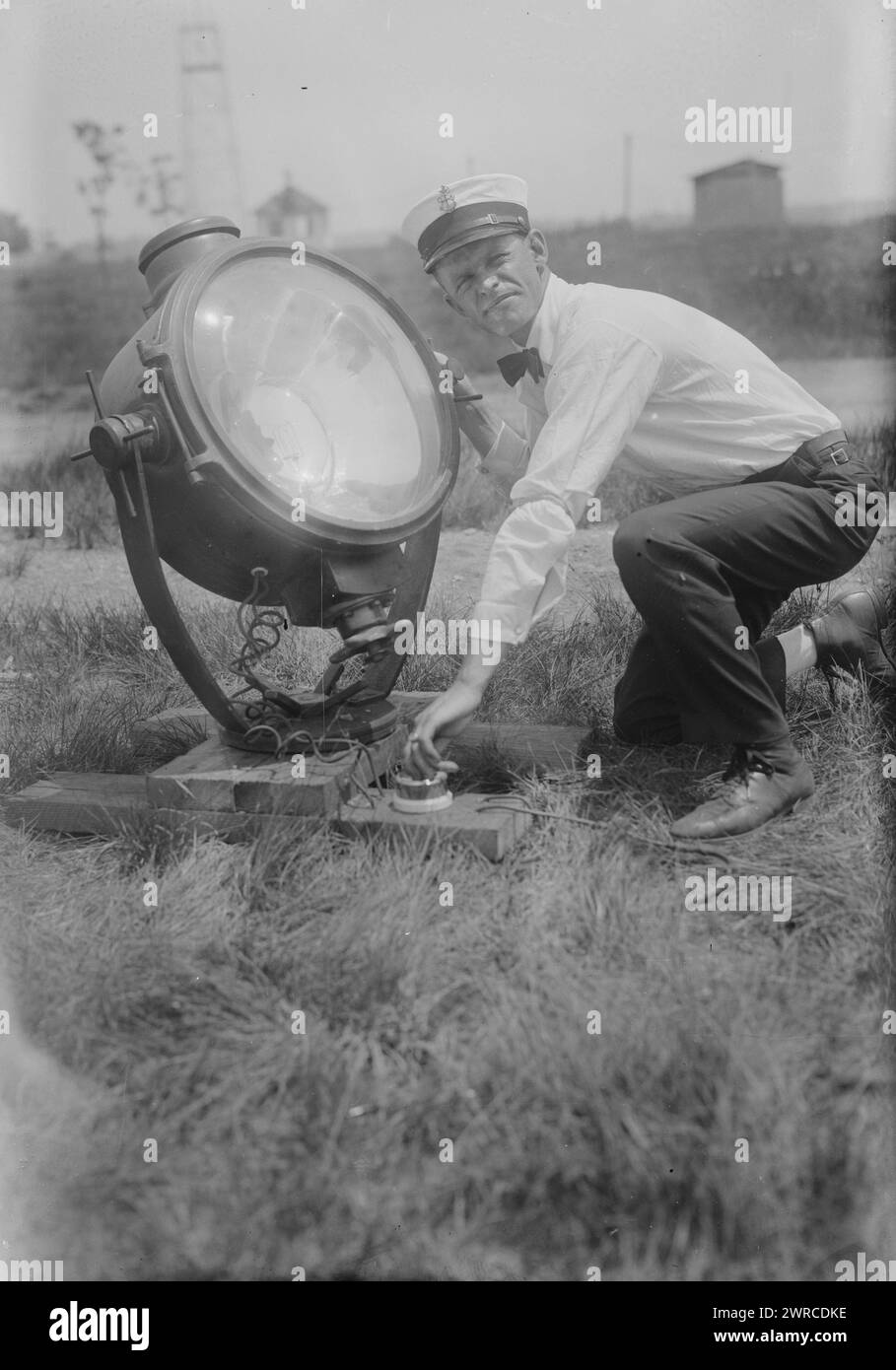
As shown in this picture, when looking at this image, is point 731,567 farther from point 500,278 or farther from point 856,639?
point 500,278

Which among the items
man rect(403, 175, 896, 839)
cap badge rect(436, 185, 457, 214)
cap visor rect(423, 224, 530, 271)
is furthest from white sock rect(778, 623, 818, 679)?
cap badge rect(436, 185, 457, 214)

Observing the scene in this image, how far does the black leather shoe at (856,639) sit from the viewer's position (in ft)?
10.5

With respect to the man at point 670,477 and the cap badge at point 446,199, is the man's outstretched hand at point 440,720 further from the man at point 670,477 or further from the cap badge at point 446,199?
the cap badge at point 446,199

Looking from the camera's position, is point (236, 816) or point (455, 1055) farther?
point (236, 816)

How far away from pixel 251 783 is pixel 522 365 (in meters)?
1.13

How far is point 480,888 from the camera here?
251cm

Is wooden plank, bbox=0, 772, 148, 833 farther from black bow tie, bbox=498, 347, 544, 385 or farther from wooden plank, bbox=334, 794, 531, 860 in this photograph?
black bow tie, bbox=498, 347, 544, 385

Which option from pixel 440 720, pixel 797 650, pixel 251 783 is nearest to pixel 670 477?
pixel 797 650

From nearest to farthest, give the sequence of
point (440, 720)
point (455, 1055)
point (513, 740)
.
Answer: point (455, 1055)
point (440, 720)
point (513, 740)

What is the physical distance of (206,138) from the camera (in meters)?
3.17

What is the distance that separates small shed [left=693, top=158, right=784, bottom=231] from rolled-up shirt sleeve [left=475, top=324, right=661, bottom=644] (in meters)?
0.61

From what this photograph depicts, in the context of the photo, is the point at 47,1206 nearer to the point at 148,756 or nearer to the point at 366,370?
the point at 148,756

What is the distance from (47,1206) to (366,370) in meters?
1.79
